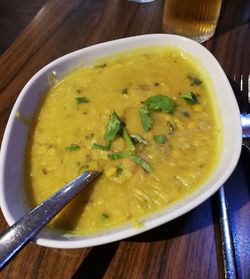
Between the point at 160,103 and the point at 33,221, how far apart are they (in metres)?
0.49

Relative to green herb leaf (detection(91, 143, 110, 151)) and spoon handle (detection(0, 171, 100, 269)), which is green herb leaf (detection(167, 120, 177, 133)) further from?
spoon handle (detection(0, 171, 100, 269))

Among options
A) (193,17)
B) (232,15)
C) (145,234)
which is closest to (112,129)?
(145,234)

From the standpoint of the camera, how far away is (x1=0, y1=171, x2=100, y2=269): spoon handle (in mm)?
745

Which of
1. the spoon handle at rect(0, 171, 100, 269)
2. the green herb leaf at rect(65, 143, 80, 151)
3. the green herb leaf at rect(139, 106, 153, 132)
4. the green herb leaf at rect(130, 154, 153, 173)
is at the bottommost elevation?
the green herb leaf at rect(130, 154, 153, 173)

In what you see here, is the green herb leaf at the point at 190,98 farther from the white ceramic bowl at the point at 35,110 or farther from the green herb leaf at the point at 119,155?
the green herb leaf at the point at 119,155

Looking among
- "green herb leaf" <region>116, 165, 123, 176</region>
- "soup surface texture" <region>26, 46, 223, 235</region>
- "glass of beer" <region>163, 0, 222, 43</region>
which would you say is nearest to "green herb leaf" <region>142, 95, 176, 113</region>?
"soup surface texture" <region>26, 46, 223, 235</region>

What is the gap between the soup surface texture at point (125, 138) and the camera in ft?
3.00

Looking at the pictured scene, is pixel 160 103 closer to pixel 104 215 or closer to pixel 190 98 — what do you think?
pixel 190 98

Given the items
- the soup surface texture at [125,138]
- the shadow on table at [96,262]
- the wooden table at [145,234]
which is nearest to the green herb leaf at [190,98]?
the soup surface texture at [125,138]

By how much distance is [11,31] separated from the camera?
225 cm

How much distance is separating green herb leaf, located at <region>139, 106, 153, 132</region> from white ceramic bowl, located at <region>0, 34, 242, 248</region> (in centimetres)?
20

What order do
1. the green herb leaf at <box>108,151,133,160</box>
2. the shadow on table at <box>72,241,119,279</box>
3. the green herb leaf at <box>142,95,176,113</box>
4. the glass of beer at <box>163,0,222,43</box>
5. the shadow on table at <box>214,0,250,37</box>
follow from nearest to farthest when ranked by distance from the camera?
the shadow on table at <box>72,241,119,279</box>
the green herb leaf at <box>108,151,133,160</box>
the green herb leaf at <box>142,95,176,113</box>
the glass of beer at <box>163,0,222,43</box>
the shadow on table at <box>214,0,250,37</box>

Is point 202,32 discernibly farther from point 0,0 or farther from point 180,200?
point 0,0

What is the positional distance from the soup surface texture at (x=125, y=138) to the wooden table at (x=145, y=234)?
8 cm
